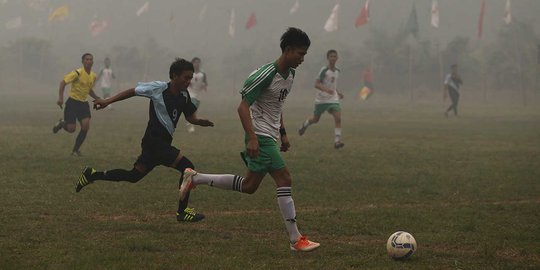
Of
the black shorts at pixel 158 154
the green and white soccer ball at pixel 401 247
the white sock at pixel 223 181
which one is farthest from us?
the black shorts at pixel 158 154

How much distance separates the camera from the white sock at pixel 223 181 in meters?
7.34

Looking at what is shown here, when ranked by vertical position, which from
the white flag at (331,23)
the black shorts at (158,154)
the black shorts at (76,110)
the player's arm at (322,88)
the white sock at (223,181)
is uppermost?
the white flag at (331,23)

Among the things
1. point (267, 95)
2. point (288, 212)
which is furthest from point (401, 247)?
point (267, 95)

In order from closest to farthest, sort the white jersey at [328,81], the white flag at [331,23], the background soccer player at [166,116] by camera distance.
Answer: the background soccer player at [166,116] → the white jersey at [328,81] → the white flag at [331,23]

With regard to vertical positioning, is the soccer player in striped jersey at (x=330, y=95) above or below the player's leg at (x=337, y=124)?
above

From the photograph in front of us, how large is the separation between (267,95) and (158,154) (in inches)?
78.0

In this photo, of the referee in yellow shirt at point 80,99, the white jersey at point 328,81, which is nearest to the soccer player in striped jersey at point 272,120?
the referee in yellow shirt at point 80,99

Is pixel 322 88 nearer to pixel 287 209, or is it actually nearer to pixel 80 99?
pixel 80 99

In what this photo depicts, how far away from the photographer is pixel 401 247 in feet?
20.7

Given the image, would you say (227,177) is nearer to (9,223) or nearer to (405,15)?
(9,223)

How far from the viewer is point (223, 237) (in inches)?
290

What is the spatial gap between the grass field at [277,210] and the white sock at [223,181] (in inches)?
20.8

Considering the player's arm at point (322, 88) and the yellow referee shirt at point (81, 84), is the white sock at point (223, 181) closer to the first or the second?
the yellow referee shirt at point (81, 84)

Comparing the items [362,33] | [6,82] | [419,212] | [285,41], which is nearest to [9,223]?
[285,41]
